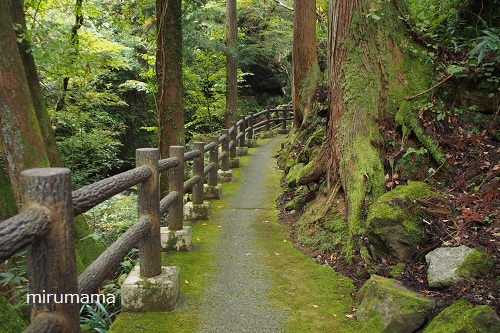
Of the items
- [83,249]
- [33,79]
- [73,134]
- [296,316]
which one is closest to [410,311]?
[296,316]

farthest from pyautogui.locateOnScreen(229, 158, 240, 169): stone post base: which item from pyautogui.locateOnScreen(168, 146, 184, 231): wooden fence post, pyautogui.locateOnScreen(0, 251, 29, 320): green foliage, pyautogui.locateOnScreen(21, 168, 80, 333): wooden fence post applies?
pyautogui.locateOnScreen(21, 168, 80, 333): wooden fence post

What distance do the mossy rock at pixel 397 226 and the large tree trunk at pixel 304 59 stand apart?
21.1ft

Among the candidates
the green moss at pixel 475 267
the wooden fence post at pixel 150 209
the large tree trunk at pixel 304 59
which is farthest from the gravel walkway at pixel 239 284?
the large tree trunk at pixel 304 59

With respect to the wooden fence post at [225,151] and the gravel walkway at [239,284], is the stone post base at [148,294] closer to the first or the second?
the gravel walkway at [239,284]

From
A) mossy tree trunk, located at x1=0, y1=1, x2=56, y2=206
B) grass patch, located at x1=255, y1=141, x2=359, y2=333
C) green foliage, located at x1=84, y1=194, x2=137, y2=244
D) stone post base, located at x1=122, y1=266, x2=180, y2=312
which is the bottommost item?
green foliage, located at x1=84, y1=194, x2=137, y2=244

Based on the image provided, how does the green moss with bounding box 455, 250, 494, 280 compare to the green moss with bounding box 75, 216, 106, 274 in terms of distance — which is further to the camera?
the green moss with bounding box 75, 216, 106, 274

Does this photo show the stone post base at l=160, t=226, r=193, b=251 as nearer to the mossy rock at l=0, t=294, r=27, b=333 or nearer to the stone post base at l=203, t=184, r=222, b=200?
the mossy rock at l=0, t=294, r=27, b=333

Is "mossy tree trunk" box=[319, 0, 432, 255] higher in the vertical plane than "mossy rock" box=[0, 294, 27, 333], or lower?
higher

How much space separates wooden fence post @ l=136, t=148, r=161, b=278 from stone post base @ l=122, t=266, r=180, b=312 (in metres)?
0.09

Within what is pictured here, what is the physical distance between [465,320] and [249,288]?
203cm

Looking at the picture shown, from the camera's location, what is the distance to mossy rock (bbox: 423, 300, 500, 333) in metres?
2.49

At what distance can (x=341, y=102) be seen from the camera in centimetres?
522

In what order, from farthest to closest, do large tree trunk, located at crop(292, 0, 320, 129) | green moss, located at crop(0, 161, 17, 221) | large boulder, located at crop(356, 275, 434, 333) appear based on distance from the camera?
1. large tree trunk, located at crop(292, 0, 320, 129)
2. green moss, located at crop(0, 161, 17, 221)
3. large boulder, located at crop(356, 275, 434, 333)

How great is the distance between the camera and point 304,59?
414 inches
